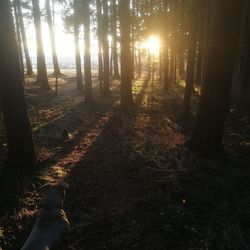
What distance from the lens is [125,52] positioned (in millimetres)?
17328

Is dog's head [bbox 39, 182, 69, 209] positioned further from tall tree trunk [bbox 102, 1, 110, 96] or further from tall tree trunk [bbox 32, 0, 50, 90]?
tall tree trunk [bbox 32, 0, 50, 90]

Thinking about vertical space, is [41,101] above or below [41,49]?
below

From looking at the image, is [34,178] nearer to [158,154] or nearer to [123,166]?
[123,166]

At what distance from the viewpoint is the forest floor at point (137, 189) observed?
5512 millimetres

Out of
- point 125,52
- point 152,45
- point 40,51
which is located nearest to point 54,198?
point 125,52

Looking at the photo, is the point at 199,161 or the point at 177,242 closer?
the point at 177,242

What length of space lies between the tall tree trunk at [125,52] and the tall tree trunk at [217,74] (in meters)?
8.51

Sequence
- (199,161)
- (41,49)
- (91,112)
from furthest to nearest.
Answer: (41,49) → (91,112) → (199,161)

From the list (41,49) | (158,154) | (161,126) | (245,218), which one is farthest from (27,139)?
(41,49)

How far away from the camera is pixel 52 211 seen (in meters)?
5.85

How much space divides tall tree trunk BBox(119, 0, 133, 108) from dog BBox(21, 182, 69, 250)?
11.4 metres

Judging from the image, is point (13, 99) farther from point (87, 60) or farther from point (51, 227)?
point (87, 60)

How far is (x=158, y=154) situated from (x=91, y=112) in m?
7.34

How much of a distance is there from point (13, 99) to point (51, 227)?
352 centimetres
